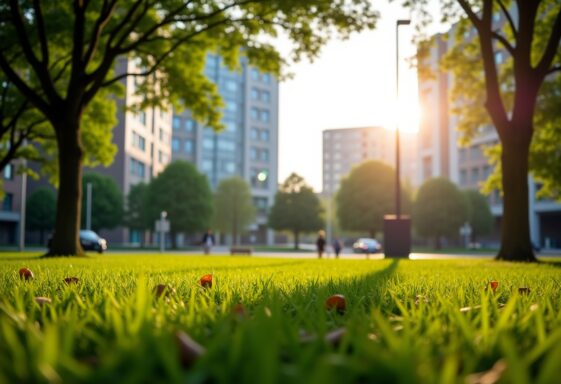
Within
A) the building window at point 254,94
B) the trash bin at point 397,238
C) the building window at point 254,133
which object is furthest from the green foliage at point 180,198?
the building window at point 254,94

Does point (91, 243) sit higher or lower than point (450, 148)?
lower

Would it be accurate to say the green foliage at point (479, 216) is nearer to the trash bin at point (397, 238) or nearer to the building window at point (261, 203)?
the building window at point (261, 203)

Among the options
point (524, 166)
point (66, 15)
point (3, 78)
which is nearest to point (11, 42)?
point (66, 15)

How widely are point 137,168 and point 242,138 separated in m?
29.9

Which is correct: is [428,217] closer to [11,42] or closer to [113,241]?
[113,241]

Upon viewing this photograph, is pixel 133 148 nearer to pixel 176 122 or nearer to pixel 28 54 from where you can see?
pixel 176 122

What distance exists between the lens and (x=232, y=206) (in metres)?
70.4

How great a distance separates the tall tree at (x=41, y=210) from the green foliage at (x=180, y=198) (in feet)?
40.0

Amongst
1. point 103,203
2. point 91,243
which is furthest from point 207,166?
point 91,243

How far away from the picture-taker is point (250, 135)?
3875 inches

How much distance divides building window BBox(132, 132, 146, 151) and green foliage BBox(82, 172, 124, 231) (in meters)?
11.6

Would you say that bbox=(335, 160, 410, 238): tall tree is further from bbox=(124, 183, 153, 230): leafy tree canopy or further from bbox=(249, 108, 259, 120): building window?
bbox=(249, 108, 259, 120): building window

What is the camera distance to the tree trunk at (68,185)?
14.9 metres

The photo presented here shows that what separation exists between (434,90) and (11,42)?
7297cm
